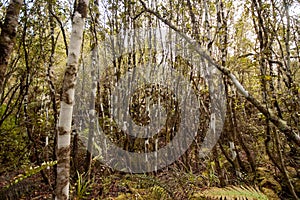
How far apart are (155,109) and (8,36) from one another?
8148 millimetres

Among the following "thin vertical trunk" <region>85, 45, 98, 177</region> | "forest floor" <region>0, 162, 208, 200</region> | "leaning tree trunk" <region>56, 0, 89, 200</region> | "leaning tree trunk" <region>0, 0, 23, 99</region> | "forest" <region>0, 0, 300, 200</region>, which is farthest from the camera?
"thin vertical trunk" <region>85, 45, 98, 177</region>

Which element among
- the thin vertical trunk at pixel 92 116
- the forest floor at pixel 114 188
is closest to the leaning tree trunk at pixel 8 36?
the forest floor at pixel 114 188

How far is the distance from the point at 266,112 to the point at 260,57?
900 millimetres

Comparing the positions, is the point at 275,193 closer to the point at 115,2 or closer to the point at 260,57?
the point at 260,57

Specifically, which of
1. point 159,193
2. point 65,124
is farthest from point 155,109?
point 65,124

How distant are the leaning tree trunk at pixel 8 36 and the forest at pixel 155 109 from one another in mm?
1089

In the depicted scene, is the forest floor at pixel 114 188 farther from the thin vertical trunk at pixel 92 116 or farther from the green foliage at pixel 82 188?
the thin vertical trunk at pixel 92 116

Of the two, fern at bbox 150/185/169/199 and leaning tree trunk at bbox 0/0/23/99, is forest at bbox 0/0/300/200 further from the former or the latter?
leaning tree trunk at bbox 0/0/23/99

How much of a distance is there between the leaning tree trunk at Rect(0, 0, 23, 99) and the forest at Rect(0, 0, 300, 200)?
1.09 metres

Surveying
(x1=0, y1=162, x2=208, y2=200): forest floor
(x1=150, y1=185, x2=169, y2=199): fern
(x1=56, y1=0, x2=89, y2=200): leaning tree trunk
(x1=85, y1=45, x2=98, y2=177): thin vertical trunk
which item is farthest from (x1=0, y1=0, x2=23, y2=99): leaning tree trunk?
(x1=150, y1=185, x2=169, y2=199): fern


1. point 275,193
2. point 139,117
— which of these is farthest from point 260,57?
point 139,117

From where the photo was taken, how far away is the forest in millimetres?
4469

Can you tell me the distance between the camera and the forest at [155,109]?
4.47m

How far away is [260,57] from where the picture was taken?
3.61 m
